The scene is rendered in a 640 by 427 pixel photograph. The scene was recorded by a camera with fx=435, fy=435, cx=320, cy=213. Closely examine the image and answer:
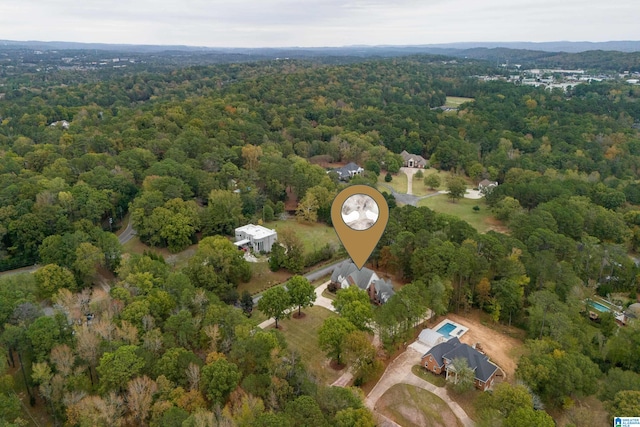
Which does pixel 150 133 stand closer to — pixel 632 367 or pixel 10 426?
pixel 10 426

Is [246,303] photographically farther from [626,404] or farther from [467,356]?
[626,404]

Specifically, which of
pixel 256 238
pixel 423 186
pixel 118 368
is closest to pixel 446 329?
pixel 256 238

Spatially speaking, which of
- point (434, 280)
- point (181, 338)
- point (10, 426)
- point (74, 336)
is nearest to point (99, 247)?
point (74, 336)

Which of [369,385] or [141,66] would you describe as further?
[141,66]

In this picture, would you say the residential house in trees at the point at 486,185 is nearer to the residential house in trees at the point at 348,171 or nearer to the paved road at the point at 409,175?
the paved road at the point at 409,175

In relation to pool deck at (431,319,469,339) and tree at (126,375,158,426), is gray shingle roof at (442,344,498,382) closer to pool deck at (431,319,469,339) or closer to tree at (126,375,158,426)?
pool deck at (431,319,469,339)

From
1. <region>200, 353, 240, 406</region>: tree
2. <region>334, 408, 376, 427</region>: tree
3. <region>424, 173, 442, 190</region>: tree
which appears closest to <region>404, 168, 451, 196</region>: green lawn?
<region>424, 173, 442, 190</region>: tree
